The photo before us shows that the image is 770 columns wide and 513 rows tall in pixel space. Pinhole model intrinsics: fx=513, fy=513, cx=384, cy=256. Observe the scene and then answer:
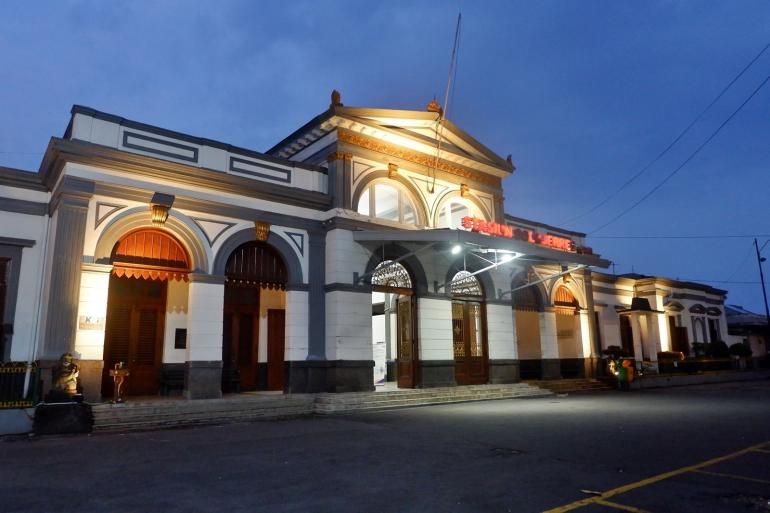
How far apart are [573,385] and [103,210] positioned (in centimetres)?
1655

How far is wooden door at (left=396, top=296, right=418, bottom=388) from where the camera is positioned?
16.0m

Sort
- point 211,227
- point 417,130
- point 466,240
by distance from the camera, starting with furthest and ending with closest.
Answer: point 417,130 → point 466,240 → point 211,227

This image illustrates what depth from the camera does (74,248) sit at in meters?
11.2

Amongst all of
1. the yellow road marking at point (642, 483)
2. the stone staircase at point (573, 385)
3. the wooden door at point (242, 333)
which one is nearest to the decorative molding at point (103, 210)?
the wooden door at point (242, 333)

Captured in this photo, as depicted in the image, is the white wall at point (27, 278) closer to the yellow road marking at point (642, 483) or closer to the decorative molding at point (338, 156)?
the decorative molding at point (338, 156)

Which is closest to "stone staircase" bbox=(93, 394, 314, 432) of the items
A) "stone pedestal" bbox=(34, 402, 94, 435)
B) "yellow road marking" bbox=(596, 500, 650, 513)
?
"stone pedestal" bbox=(34, 402, 94, 435)

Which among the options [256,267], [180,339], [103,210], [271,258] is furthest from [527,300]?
[103,210]

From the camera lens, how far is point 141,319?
1453 centimetres

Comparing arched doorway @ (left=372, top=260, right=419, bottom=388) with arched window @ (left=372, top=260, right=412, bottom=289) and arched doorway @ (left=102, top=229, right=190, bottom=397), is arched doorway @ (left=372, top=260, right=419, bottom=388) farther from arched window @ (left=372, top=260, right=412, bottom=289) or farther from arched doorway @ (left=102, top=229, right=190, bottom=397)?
arched doorway @ (left=102, top=229, right=190, bottom=397)

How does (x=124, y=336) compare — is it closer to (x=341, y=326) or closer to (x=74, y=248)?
(x=74, y=248)

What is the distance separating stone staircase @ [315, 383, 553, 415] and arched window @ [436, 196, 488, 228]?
5.63 m

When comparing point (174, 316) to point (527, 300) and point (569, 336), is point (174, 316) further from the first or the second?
point (569, 336)

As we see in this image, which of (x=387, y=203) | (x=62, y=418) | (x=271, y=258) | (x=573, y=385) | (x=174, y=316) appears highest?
(x=387, y=203)

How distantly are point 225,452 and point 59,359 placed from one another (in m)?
5.26
